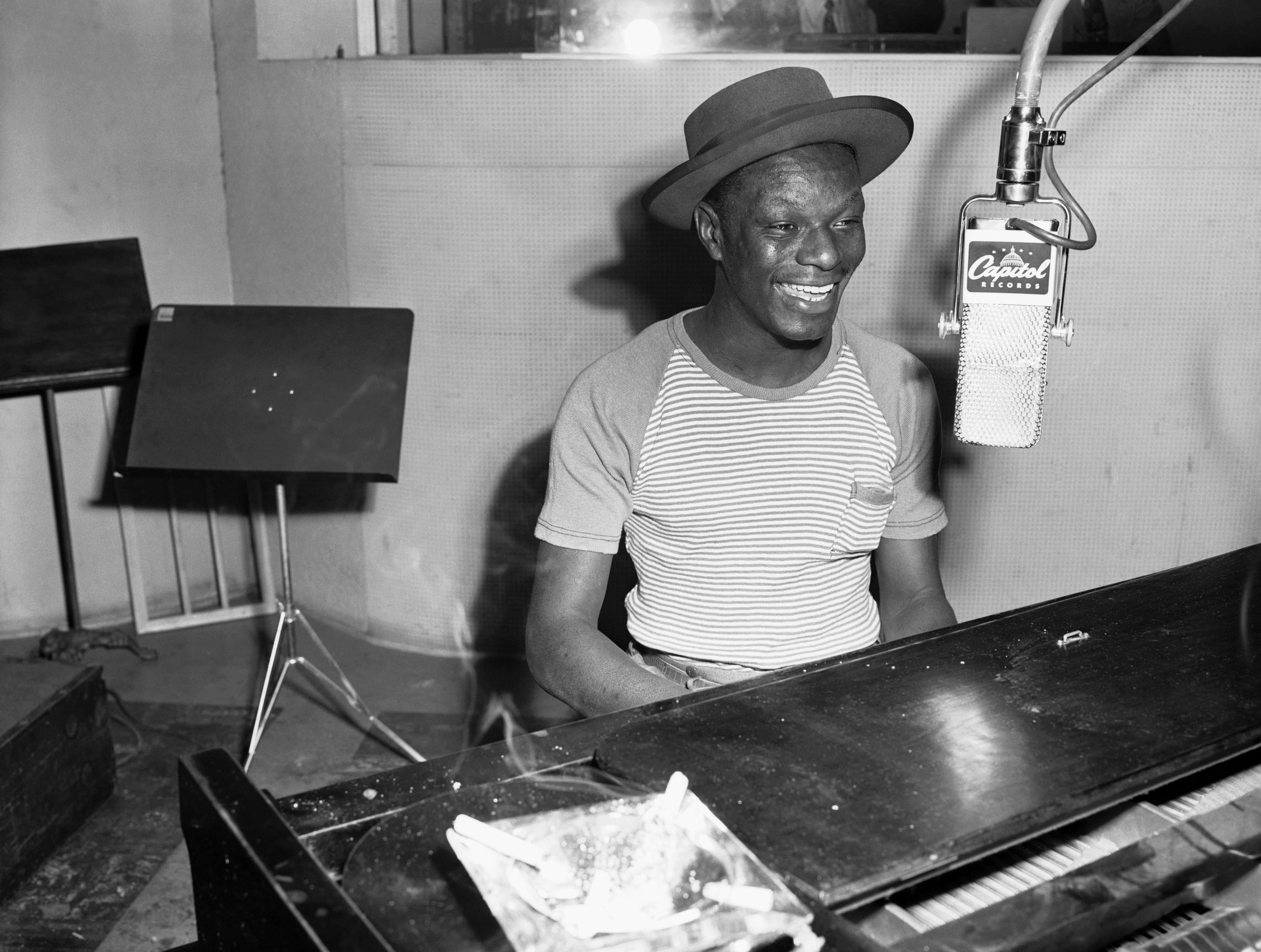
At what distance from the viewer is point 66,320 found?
4242 millimetres

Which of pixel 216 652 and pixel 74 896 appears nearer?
pixel 74 896

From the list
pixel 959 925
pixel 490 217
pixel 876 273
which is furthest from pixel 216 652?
pixel 959 925

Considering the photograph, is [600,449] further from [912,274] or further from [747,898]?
[912,274]

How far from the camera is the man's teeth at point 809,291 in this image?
2.16 meters

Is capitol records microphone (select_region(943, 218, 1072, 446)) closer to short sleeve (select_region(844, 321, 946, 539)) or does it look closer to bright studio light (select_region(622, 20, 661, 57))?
short sleeve (select_region(844, 321, 946, 539))

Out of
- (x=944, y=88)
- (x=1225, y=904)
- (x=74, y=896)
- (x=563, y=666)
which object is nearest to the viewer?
(x=1225, y=904)

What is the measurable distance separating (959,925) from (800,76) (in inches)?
61.4

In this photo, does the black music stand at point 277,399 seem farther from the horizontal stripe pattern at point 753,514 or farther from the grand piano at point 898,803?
the grand piano at point 898,803

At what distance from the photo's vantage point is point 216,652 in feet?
14.8

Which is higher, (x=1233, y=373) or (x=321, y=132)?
(x=321, y=132)

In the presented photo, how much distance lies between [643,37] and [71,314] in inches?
81.6

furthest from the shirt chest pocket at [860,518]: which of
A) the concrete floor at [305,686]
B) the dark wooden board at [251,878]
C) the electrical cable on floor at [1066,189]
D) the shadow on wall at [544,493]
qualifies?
the concrete floor at [305,686]

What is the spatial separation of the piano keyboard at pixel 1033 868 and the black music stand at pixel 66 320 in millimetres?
3703

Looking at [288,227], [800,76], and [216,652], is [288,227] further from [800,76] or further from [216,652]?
[800,76]
